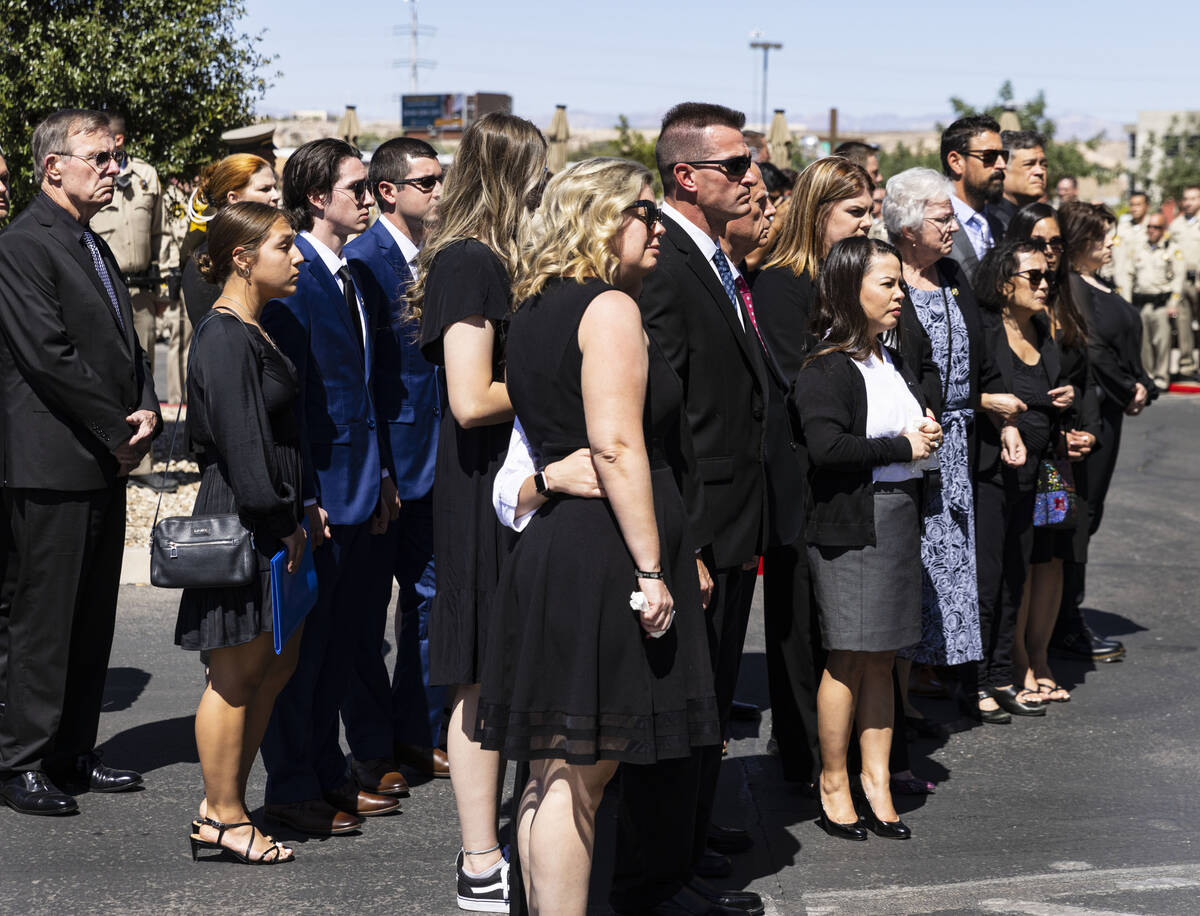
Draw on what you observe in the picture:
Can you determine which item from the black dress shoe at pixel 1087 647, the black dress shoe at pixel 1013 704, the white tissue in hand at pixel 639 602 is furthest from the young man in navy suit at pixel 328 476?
the black dress shoe at pixel 1087 647

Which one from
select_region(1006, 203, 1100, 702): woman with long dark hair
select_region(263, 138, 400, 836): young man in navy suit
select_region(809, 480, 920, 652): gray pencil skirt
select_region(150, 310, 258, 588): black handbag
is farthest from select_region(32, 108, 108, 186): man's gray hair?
select_region(1006, 203, 1100, 702): woman with long dark hair

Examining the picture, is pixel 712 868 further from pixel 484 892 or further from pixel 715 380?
pixel 715 380

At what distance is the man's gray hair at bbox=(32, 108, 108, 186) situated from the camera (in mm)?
4988

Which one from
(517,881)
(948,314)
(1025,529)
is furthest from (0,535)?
(1025,529)

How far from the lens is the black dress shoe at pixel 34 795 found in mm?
4898

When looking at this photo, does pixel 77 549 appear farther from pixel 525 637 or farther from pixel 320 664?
pixel 525 637

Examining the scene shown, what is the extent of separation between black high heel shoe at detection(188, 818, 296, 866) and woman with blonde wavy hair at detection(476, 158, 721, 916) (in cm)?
124

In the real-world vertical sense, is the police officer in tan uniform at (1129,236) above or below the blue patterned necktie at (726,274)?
below

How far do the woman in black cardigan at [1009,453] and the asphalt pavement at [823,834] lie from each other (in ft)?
0.89

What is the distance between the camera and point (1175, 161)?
130ft

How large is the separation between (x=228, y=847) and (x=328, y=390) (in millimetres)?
1461

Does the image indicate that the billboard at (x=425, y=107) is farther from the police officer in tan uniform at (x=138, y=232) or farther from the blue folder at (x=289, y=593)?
the blue folder at (x=289, y=593)

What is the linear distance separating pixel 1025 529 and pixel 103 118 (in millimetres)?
4036

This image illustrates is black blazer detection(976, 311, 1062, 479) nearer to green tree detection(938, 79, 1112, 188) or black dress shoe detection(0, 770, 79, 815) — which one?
black dress shoe detection(0, 770, 79, 815)
